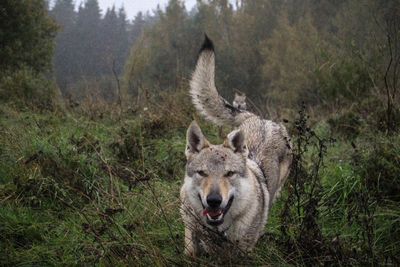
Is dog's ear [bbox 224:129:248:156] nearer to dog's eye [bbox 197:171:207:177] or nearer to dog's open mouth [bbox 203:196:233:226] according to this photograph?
dog's eye [bbox 197:171:207:177]

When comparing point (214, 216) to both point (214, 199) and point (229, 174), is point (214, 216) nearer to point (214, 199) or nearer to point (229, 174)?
point (214, 199)

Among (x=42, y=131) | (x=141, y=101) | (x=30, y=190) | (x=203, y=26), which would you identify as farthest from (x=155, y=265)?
(x=203, y=26)

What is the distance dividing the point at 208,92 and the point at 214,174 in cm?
195

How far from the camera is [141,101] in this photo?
6.59 m

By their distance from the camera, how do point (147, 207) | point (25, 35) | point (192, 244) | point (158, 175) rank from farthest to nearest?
point (25, 35)
point (158, 175)
point (147, 207)
point (192, 244)

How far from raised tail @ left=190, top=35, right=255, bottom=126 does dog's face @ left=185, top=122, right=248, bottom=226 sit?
1437mm

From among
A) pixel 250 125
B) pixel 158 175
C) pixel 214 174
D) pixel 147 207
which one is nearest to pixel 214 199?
pixel 214 174

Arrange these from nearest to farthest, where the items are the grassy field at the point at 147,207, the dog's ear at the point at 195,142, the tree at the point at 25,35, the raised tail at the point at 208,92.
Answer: the grassy field at the point at 147,207 → the dog's ear at the point at 195,142 → the raised tail at the point at 208,92 → the tree at the point at 25,35

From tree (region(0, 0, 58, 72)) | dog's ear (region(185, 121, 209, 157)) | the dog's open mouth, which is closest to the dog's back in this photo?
dog's ear (region(185, 121, 209, 157))

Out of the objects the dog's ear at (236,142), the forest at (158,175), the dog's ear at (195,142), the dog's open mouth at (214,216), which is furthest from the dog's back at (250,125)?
the dog's open mouth at (214,216)

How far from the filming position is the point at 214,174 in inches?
96.3

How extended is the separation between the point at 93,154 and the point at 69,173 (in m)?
0.44

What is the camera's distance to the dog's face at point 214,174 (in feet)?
7.39

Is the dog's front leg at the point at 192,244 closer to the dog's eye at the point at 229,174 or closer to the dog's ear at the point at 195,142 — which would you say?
the dog's eye at the point at 229,174
